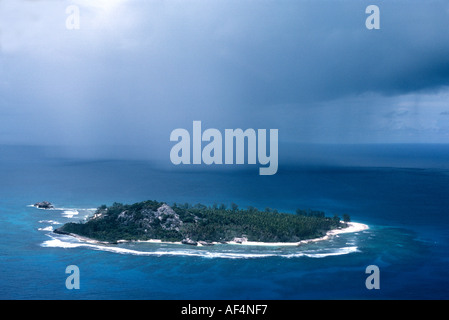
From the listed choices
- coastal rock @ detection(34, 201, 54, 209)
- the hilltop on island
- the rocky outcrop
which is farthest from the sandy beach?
coastal rock @ detection(34, 201, 54, 209)

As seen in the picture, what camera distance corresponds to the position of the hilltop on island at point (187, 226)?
24.8 metres

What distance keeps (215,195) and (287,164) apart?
39383mm

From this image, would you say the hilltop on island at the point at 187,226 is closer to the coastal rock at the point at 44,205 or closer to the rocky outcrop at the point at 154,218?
the rocky outcrop at the point at 154,218

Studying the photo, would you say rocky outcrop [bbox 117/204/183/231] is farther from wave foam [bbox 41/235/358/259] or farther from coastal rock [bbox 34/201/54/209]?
coastal rock [bbox 34/201/54/209]

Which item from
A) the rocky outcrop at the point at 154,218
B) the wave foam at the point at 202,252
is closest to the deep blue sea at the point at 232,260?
the wave foam at the point at 202,252

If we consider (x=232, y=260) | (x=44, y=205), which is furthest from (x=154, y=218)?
(x=44, y=205)

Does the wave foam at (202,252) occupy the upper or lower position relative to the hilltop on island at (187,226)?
lower

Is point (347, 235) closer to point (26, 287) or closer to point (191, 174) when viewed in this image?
point (26, 287)

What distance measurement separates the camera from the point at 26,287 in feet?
57.9

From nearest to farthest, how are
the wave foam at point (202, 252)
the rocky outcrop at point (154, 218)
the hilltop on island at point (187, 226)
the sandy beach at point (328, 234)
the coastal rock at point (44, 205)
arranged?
the wave foam at point (202, 252) < the sandy beach at point (328, 234) < the hilltop on island at point (187, 226) < the rocky outcrop at point (154, 218) < the coastal rock at point (44, 205)

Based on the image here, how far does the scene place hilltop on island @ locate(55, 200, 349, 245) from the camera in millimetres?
24781

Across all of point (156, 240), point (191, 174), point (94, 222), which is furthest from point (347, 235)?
point (191, 174)
